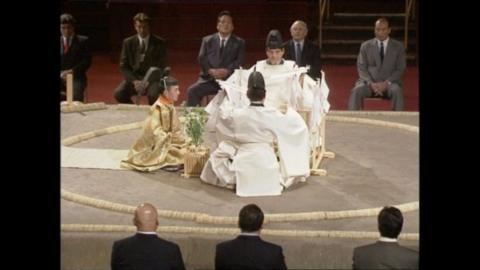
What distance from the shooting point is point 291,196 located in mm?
5816

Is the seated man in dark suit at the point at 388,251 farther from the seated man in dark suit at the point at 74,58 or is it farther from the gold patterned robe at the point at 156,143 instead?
the seated man in dark suit at the point at 74,58

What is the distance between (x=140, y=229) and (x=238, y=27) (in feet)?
24.4

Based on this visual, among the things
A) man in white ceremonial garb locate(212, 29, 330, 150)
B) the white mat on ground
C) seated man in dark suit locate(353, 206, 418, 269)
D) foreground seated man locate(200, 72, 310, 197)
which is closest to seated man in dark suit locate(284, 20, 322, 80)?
man in white ceremonial garb locate(212, 29, 330, 150)

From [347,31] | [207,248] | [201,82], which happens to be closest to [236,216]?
[207,248]

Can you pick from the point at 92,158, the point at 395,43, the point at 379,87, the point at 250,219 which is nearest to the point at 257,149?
the point at 92,158

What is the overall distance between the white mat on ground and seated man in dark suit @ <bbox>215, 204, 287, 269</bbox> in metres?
2.15

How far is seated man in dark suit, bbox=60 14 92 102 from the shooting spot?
8.64m

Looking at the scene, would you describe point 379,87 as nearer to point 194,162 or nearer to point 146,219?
point 194,162

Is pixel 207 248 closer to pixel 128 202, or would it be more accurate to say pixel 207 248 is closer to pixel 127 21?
pixel 128 202

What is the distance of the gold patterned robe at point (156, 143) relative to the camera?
6.27m

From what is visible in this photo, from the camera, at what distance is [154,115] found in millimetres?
6262

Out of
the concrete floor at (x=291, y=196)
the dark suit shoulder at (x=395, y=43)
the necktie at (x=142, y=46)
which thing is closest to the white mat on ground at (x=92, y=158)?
the concrete floor at (x=291, y=196)

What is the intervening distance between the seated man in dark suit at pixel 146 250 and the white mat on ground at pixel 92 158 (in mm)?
1979

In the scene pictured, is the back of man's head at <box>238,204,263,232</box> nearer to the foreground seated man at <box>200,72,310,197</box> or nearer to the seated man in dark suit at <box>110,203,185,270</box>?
the seated man in dark suit at <box>110,203,185,270</box>
